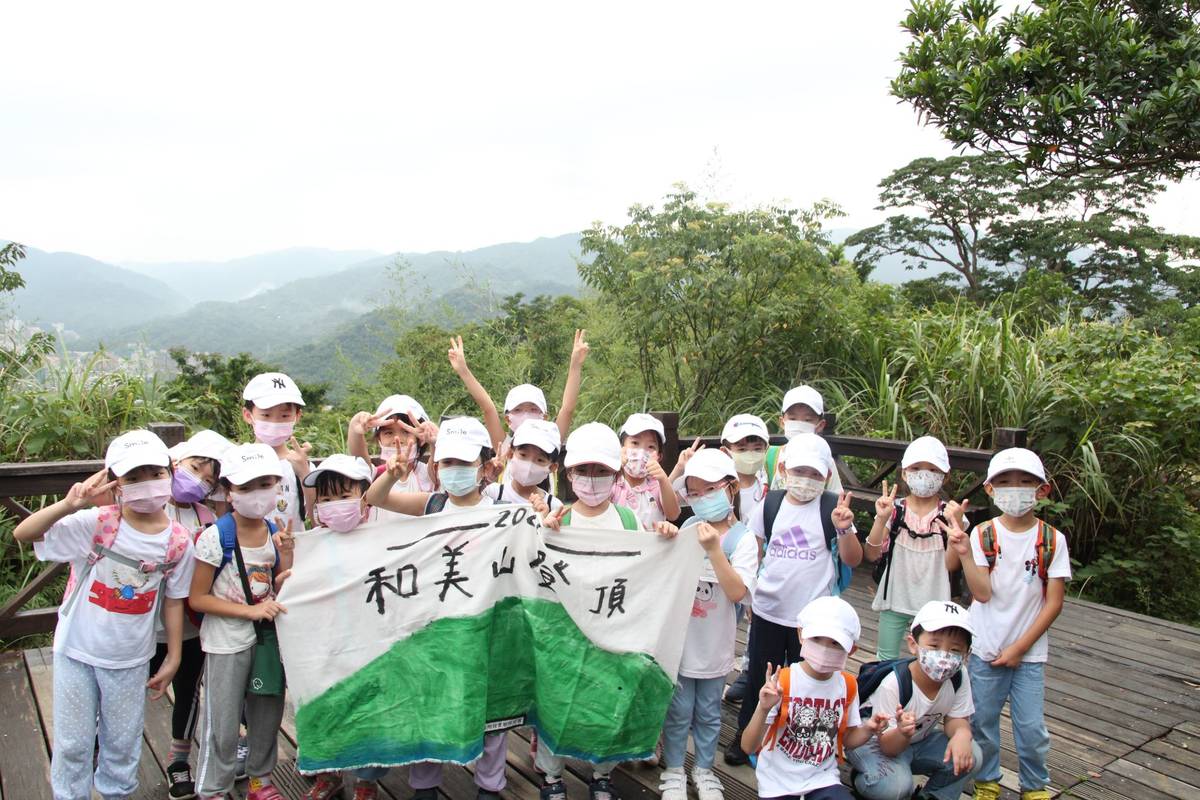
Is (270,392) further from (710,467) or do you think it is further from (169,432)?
(710,467)

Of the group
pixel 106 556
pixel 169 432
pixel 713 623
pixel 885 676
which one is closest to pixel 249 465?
pixel 106 556

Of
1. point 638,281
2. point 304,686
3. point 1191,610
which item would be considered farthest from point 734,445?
point 1191,610

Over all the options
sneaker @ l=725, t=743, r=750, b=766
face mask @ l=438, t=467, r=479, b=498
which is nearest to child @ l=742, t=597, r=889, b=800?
sneaker @ l=725, t=743, r=750, b=766

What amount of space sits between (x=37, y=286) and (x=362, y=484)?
194158mm

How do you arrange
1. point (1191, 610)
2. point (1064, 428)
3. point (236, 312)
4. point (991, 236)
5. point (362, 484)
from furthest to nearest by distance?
point (236, 312) < point (991, 236) < point (1064, 428) < point (1191, 610) < point (362, 484)

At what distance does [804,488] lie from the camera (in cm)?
379

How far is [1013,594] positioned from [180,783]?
12.6ft

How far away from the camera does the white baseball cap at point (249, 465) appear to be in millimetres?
3271

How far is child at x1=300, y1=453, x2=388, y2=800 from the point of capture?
3395mm

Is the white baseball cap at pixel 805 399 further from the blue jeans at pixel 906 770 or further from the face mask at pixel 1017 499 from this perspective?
the blue jeans at pixel 906 770

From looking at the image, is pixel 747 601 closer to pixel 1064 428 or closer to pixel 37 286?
pixel 1064 428

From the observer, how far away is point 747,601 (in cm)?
370

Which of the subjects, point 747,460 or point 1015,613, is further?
point 747,460

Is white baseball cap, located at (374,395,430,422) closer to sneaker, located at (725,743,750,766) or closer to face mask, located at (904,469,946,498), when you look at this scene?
sneaker, located at (725,743,750,766)
